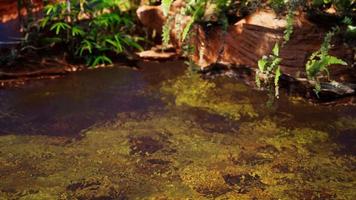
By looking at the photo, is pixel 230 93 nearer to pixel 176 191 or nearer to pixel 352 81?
pixel 352 81

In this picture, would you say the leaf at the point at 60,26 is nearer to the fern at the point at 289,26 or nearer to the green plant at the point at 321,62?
the fern at the point at 289,26

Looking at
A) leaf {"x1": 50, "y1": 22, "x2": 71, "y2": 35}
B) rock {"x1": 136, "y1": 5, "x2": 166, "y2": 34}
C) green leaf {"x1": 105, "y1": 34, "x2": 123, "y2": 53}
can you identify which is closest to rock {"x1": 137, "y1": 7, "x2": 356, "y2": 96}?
rock {"x1": 136, "y1": 5, "x2": 166, "y2": 34}

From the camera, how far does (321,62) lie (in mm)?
5746

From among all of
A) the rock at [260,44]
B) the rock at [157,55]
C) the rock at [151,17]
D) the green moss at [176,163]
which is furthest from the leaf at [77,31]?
the green moss at [176,163]

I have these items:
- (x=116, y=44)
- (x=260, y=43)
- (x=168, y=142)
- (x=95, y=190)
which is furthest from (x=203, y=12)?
(x=95, y=190)

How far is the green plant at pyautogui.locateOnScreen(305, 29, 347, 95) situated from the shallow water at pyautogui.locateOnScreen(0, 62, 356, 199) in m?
0.47

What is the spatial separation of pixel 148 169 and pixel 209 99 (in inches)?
81.0

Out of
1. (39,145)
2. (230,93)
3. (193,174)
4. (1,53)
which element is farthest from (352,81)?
(1,53)

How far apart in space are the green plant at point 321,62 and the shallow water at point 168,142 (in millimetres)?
472

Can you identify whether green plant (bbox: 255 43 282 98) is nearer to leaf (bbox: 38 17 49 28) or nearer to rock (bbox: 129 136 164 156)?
rock (bbox: 129 136 164 156)

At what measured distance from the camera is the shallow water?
458 cm

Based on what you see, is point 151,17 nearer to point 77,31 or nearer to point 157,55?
point 157,55

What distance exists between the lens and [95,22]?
Answer: 838cm

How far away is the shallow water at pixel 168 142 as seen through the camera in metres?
4.58
